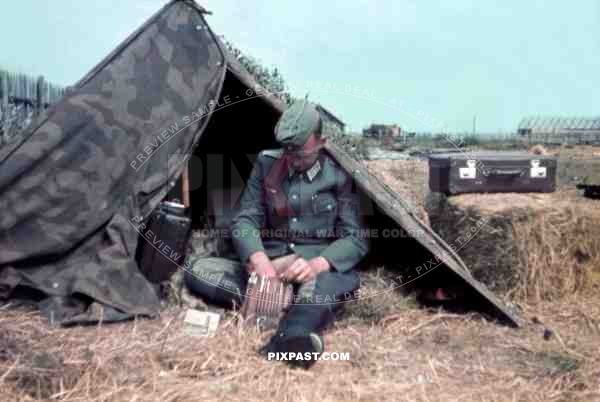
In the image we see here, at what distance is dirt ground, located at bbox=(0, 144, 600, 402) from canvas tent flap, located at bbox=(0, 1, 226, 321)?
0.94 ft


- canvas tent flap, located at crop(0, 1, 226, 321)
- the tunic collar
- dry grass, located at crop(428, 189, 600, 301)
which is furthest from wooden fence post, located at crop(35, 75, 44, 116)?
dry grass, located at crop(428, 189, 600, 301)

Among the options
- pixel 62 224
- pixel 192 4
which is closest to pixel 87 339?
pixel 62 224

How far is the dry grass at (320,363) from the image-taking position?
248cm

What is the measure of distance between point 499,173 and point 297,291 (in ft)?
6.19

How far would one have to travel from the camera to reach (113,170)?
3430 mm

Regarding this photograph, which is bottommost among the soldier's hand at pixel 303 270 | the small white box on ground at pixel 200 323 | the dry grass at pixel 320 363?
the dry grass at pixel 320 363

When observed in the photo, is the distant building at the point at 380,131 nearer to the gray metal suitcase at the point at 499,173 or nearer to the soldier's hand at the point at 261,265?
the gray metal suitcase at the point at 499,173

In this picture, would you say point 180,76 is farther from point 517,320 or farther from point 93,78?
point 517,320

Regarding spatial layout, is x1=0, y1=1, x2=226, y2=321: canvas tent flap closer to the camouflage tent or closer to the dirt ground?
the camouflage tent

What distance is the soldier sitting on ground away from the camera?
3283mm

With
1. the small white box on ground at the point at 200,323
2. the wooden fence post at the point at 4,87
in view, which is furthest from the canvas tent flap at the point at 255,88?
the wooden fence post at the point at 4,87

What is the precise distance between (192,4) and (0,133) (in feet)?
10.7

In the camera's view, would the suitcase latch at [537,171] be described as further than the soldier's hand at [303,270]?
Yes

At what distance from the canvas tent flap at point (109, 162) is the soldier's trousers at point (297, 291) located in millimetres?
352
